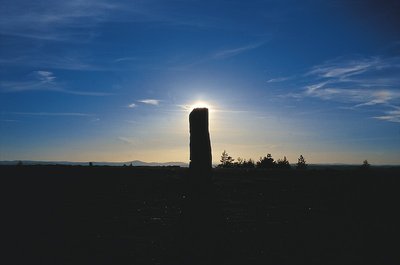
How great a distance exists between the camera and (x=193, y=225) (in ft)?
27.2

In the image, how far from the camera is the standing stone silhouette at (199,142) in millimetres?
9227

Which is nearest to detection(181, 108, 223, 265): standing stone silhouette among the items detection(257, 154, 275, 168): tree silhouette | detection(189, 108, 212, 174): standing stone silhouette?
detection(189, 108, 212, 174): standing stone silhouette

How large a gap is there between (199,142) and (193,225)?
2.23m

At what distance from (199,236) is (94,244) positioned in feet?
25.3

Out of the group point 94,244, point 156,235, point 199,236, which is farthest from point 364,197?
point 199,236

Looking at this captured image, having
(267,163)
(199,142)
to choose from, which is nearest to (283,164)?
(267,163)

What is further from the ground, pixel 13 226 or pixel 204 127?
pixel 204 127

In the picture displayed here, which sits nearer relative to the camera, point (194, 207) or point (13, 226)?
point (194, 207)

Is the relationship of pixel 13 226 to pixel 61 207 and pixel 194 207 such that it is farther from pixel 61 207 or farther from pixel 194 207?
pixel 194 207

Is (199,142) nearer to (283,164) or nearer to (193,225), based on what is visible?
(193,225)

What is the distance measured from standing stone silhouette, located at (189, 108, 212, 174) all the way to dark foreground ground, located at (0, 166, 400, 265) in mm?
475

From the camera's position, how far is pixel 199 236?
26.6ft

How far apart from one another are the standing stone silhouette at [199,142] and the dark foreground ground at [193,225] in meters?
0.48

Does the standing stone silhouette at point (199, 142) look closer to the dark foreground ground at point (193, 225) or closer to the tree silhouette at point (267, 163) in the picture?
the dark foreground ground at point (193, 225)
